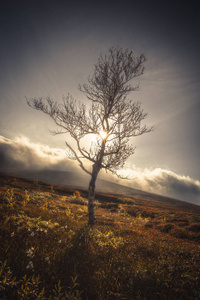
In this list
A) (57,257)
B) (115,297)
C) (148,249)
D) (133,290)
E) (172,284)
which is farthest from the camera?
(148,249)

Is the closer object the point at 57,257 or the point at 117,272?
the point at 117,272

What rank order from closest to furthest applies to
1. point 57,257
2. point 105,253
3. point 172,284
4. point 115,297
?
point 115,297
point 172,284
point 57,257
point 105,253

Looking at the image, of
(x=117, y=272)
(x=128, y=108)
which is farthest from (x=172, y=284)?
(x=128, y=108)

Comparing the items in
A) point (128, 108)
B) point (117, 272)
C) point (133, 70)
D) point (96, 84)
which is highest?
point (133, 70)

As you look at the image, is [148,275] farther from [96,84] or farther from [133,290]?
[96,84]

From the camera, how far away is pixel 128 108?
8.70m

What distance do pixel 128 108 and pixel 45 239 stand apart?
27.2 ft

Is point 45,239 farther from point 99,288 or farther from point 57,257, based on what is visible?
point 99,288

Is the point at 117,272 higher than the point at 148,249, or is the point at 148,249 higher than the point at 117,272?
the point at 117,272

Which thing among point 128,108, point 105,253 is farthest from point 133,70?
point 105,253

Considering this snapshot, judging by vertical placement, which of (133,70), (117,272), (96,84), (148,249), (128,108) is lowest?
(148,249)

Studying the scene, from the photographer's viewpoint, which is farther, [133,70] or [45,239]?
[133,70]

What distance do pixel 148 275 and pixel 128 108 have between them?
26.9 ft

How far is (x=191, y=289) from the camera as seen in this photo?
302 cm
